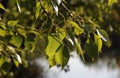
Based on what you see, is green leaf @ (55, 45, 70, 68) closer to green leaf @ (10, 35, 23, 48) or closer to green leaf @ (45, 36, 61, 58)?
green leaf @ (45, 36, 61, 58)

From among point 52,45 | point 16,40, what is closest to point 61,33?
point 52,45

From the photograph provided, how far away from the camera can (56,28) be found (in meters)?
1.41

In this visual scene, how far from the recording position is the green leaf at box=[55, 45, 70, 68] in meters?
1.33

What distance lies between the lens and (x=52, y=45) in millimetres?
1350

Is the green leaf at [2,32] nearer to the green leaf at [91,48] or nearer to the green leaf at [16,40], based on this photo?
the green leaf at [16,40]

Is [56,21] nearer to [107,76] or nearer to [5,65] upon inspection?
[5,65]

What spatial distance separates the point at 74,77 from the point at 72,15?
12.7 metres

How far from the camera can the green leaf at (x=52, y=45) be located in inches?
52.9

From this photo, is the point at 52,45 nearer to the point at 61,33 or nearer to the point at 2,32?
the point at 61,33

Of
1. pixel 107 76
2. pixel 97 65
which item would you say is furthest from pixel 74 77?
pixel 97 65

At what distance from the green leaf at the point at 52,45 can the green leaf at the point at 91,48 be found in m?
0.12

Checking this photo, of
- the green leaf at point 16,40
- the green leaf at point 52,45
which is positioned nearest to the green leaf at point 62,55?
the green leaf at point 52,45

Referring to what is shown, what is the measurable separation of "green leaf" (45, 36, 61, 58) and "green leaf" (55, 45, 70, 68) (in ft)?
0.05

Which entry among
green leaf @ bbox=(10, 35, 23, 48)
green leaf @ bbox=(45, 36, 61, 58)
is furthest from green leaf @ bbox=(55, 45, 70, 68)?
green leaf @ bbox=(10, 35, 23, 48)
